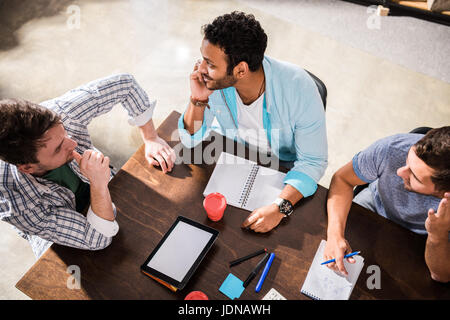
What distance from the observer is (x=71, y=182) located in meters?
→ 1.56

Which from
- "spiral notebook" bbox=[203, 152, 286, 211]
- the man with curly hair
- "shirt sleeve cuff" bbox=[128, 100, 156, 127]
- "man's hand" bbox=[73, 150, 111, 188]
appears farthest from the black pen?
"shirt sleeve cuff" bbox=[128, 100, 156, 127]

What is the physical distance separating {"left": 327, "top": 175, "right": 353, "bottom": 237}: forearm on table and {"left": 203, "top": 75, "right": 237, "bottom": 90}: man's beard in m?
0.64

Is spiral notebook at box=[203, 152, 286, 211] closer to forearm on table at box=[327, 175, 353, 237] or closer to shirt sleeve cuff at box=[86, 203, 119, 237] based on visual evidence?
forearm on table at box=[327, 175, 353, 237]

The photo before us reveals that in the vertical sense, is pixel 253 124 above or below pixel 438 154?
below

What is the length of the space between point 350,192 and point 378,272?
0.33m

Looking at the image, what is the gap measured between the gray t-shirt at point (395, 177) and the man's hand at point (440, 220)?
0.19m

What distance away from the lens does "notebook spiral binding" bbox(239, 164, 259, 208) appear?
143cm

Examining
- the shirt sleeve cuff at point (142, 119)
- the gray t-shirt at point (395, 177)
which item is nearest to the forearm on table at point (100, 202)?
the shirt sleeve cuff at point (142, 119)

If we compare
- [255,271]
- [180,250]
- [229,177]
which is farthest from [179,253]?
[229,177]

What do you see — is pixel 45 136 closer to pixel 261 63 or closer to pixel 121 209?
pixel 121 209

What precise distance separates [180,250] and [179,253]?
0.01m

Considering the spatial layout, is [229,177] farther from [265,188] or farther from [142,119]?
[142,119]
